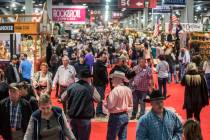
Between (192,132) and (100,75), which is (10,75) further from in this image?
(192,132)

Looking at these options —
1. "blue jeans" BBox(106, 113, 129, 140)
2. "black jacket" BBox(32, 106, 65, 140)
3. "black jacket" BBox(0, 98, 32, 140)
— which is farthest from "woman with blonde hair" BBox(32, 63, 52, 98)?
"black jacket" BBox(32, 106, 65, 140)

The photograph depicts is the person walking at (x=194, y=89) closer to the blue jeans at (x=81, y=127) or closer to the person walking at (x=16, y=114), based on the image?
the blue jeans at (x=81, y=127)

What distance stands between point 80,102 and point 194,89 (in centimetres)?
391

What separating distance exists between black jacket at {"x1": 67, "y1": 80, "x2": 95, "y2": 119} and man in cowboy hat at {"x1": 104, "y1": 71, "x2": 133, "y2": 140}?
680mm

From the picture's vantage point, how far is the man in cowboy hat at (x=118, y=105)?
9594 millimetres

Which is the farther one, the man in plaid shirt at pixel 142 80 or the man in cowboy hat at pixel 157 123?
the man in plaid shirt at pixel 142 80

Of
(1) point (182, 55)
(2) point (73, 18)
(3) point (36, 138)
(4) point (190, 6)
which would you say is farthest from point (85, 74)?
(4) point (190, 6)

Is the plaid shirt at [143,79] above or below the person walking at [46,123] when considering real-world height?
above

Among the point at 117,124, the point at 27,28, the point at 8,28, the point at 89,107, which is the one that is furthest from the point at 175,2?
the point at 89,107

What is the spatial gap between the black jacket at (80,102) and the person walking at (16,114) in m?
0.85

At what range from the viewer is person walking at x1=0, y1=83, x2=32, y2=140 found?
8383 mm

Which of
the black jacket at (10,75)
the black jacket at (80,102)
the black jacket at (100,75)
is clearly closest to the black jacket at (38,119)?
the black jacket at (80,102)

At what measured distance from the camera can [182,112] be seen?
640 inches

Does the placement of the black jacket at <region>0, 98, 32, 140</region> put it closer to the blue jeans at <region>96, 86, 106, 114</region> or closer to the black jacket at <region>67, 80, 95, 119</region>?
the black jacket at <region>67, 80, 95, 119</region>
